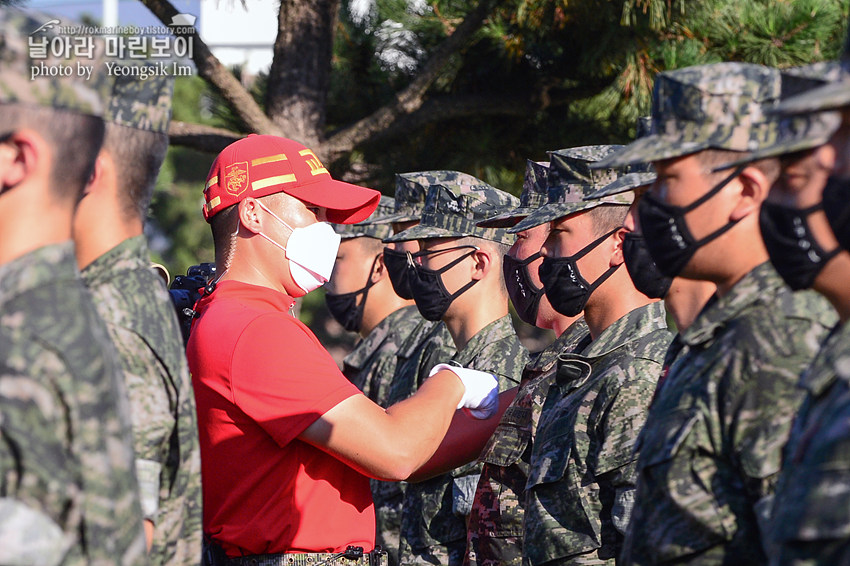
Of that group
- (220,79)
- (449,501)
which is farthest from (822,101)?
(220,79)

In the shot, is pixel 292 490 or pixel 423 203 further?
pixel 423 203

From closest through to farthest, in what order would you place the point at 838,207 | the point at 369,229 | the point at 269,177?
the point at 838,207, the point at 269,177, the point at 369,229

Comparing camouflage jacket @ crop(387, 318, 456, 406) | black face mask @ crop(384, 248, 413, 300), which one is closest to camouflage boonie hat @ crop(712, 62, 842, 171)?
camouflage jacket @ crop(387, 318, 456, 406)

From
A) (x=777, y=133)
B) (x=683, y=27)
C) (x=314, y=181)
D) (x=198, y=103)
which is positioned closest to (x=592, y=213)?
(x=314, y=181)

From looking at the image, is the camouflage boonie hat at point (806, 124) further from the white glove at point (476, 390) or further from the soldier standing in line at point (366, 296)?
the soldier standing in line at point (366, 296)

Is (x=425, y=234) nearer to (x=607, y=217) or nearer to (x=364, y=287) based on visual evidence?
(x=607, y=217)

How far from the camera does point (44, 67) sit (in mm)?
1838

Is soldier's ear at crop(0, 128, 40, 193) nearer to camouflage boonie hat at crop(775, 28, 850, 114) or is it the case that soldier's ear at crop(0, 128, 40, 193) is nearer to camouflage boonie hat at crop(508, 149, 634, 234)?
camouflage boonie hat at crop(775, 28, 850, 114)

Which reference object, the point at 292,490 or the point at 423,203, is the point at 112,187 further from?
the point at 423,203

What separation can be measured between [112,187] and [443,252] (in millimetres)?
3505

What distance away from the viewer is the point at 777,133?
2.49 metres

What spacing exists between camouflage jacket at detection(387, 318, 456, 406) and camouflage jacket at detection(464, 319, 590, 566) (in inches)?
68.6

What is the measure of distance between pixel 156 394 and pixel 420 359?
13.7ft

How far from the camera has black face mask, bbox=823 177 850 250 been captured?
1.87 metres
